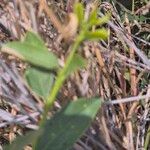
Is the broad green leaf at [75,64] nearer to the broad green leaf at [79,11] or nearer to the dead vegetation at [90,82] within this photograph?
the broad green leaf at [79,11]

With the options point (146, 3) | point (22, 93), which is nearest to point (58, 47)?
point (22, 93)

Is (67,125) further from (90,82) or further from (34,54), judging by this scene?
(90,82)

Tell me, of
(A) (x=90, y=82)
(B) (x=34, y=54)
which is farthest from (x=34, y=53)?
(A) (x=90, y=82)

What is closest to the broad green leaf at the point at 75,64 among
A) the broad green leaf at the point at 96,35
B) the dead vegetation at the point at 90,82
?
the broad green leaf at the point at 96,35

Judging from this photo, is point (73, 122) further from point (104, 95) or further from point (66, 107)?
point (104, 95)

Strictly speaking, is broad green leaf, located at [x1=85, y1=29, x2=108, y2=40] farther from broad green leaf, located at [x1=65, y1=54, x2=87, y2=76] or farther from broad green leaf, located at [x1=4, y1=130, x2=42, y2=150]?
broad green leaf, located at [x1=4, y1=130, x2=42, y2=150]

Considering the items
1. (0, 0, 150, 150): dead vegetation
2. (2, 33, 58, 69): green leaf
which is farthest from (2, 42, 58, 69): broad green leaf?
(0, 0, 150, 150): dead vegetation
